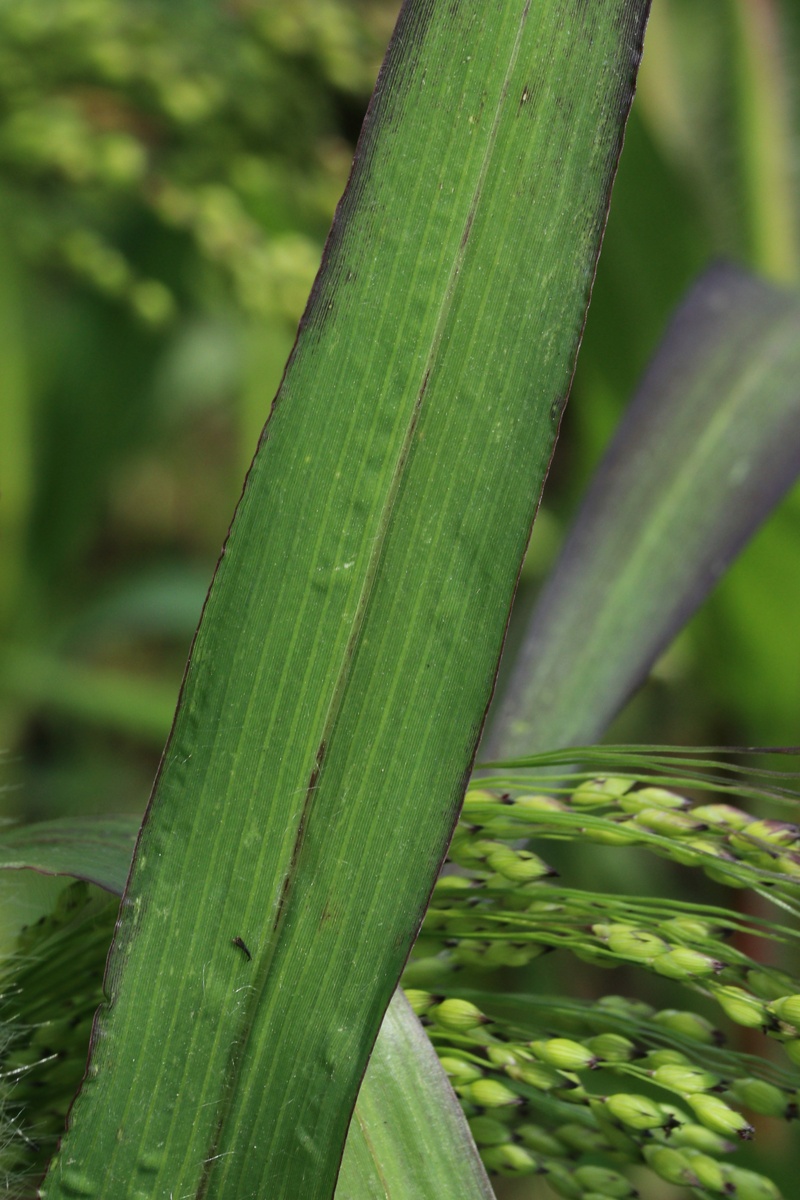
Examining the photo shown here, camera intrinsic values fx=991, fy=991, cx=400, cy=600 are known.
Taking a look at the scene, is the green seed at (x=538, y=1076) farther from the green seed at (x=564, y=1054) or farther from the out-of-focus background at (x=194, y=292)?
the out-of-focus background at (x=194, y=292)

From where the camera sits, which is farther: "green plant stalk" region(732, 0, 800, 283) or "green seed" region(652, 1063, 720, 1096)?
"green plant stalk" region(732, 0, 800, 283)

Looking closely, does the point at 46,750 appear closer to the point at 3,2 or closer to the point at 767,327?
the point at 3,2

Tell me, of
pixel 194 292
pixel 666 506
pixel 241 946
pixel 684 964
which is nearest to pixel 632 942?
pixel 684 964

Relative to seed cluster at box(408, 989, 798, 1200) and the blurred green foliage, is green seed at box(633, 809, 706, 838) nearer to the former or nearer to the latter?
seed cluster at box(408, 989, 798, 1200)

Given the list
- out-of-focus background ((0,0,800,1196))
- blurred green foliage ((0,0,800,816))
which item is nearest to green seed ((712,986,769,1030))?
out-of-focus background ((0,0,800,1196))

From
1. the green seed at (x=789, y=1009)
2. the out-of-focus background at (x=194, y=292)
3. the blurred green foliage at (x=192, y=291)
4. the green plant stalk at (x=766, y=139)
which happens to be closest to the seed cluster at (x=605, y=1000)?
the green seed at (x=789, y=1009)

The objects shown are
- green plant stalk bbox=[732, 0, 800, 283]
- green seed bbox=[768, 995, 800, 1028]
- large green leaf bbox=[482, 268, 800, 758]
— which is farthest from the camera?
green plant stalk bbox=[732, 0, 800, 283]

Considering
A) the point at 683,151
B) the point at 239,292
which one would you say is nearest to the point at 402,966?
the point at 239,292

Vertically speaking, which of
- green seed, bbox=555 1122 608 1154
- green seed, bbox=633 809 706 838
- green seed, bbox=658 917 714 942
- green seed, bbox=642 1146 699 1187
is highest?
green seed, bbox=633 809 706 838
